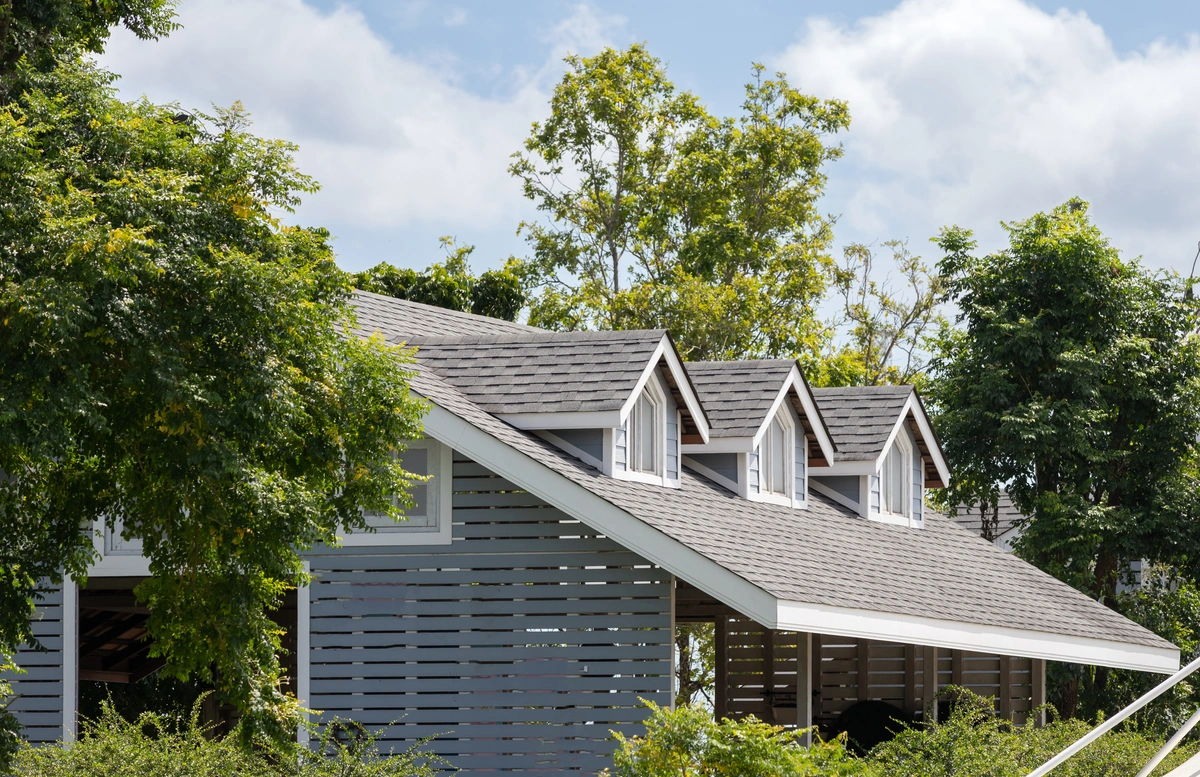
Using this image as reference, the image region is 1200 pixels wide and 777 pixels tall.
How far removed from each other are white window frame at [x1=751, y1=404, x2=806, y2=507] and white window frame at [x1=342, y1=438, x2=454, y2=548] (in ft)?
16.4

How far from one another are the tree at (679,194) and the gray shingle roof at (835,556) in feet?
51.4

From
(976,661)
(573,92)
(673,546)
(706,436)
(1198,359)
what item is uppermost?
(573,92)

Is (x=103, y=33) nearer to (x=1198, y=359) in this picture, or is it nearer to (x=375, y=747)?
(x=375, y=747)

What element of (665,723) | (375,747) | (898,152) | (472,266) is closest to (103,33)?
(375,747)

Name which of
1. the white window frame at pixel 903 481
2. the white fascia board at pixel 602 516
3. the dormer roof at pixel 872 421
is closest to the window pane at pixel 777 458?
the dormer roof at pixel 872 421

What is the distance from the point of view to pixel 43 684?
15625 millimetres

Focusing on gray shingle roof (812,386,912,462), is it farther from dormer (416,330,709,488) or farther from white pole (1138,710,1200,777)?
white pole (1138,710,1200,777)

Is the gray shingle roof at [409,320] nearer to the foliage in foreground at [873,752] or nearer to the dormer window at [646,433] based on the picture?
the dormer window at [646,433]

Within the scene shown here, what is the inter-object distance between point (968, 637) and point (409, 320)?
8.14m

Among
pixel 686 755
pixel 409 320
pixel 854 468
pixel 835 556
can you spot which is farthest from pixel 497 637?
pixel 854 468

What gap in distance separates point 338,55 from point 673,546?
11.6 m

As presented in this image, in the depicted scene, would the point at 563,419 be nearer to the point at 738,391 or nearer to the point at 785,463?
the point at 738,391

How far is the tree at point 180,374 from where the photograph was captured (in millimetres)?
9469

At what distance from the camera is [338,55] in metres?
22.3
